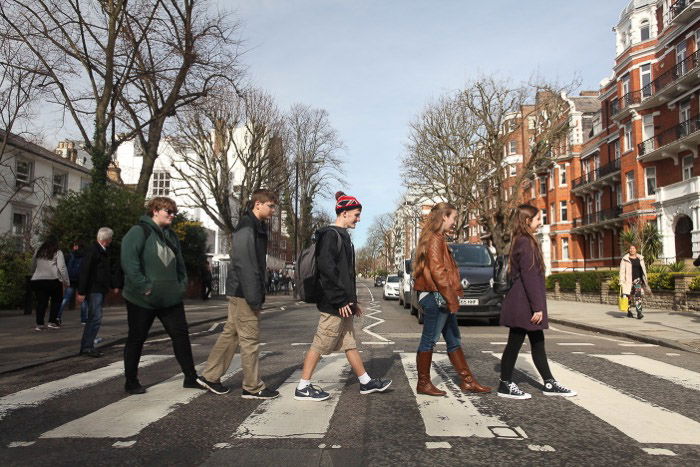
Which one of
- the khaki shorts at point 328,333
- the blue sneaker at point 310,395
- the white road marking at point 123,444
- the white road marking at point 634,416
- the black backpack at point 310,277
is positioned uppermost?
the black backpack at point 310,277

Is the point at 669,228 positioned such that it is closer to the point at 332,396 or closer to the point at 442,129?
the point at 442,129

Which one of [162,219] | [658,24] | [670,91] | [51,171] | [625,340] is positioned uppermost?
[658,24]

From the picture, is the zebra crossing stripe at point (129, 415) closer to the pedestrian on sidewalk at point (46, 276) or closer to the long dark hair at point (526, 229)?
the long dark hair at point (526, 229)

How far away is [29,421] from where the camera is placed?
4.12 metres

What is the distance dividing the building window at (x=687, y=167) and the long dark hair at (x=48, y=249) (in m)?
31.3

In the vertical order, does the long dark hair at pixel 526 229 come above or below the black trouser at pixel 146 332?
above

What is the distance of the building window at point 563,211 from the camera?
48.3 meters

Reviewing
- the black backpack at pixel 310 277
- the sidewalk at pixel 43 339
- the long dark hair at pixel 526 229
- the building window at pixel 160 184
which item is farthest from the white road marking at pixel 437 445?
the building window at pixel 160 184

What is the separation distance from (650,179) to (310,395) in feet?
114

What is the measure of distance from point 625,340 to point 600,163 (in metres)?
35.6

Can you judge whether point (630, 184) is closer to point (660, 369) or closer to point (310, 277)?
point (660, 369)

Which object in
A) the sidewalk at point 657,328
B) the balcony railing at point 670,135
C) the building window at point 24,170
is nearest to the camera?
the sidewalk at point 657,328

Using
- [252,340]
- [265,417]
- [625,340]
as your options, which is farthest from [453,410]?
[625,340]

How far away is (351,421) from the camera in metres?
4.05
